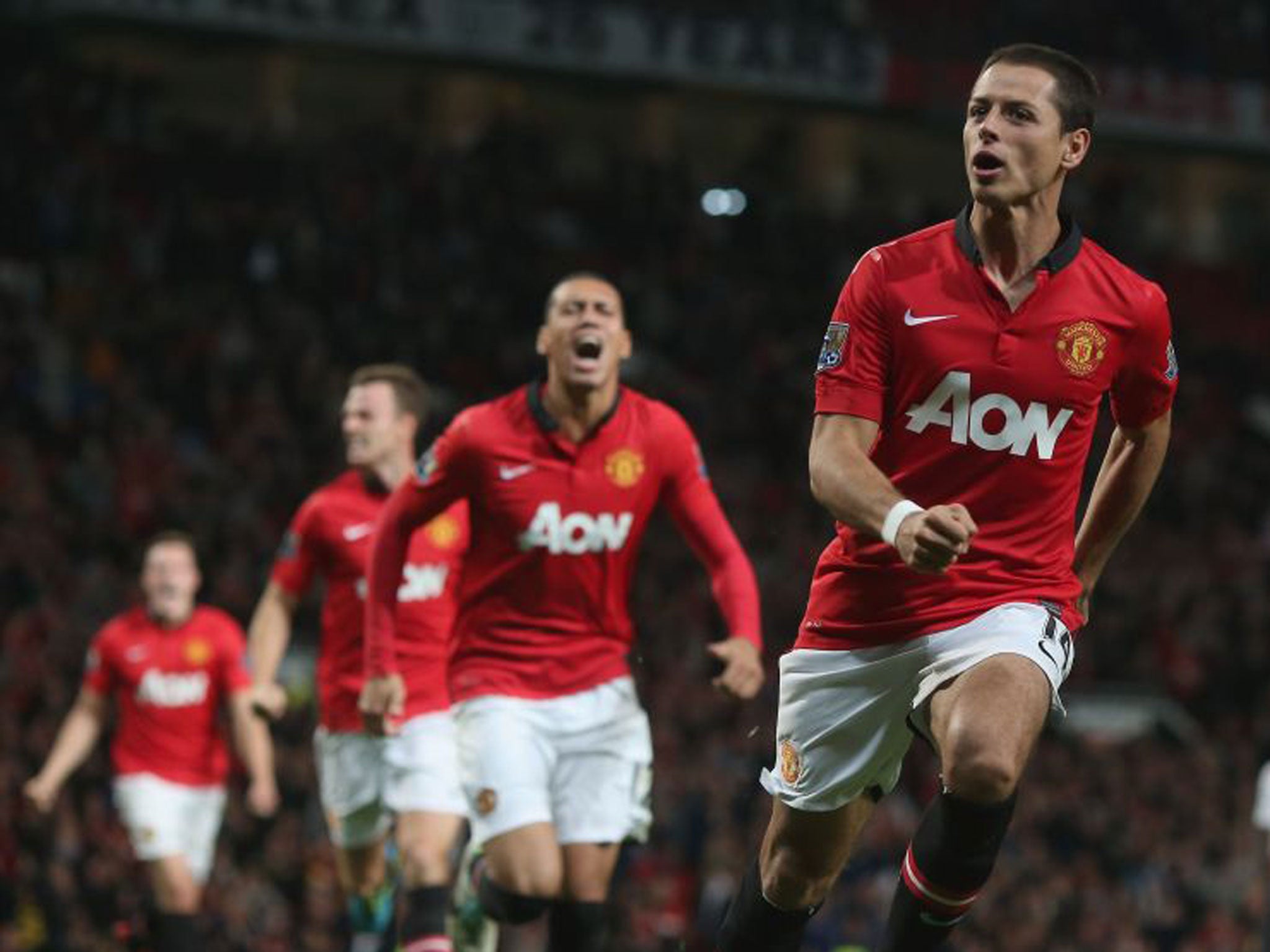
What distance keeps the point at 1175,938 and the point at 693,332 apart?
26.3ft

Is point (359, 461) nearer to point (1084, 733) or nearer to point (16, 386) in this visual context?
point (16, 386)

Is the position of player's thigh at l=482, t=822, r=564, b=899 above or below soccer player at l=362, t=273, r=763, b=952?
below

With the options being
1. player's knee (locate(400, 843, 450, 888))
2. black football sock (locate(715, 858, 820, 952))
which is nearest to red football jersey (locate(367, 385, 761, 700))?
player's knee (locate(400, 843, 450, 888))

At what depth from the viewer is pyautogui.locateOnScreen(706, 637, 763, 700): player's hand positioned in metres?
5.96

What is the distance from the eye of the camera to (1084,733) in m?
19.8

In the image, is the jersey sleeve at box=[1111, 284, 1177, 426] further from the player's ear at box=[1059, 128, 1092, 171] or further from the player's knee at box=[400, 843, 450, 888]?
the player's knee at box=[400, 843, 450, 888]

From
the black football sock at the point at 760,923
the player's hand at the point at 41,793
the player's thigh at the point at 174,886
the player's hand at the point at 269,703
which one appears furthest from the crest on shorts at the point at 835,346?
the player's thigh at the point at 174,886

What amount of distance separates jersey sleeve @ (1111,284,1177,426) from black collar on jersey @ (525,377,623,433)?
201 cm

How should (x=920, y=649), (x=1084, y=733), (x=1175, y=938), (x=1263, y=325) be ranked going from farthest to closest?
(x=1263, y=325) → (x=1084, y=733) → (x=1175, y=938) → (x=920, y=649)

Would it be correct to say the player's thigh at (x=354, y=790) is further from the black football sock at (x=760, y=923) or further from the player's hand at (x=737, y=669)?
the black football sock at (x=760, y=923)

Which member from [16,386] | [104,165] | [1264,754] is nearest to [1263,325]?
[1264,754]

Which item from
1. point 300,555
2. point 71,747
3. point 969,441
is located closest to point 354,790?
point 300,555

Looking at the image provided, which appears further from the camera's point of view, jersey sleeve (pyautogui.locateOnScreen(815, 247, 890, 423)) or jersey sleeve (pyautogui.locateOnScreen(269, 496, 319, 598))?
jersey sleeve (pyautogui.locateOnScreen(269, 496, 319, 598))

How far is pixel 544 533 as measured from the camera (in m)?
6.70
